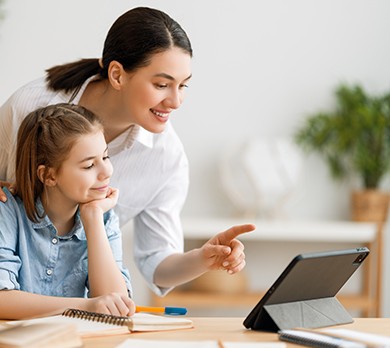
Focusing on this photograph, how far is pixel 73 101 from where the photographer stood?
2.01 metres

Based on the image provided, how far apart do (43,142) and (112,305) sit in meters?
0.43

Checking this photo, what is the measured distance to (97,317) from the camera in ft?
4.75

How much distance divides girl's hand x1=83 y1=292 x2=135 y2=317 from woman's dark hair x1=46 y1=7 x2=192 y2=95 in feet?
2.06

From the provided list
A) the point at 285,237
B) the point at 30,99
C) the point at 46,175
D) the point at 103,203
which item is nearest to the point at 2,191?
the point at 46,175

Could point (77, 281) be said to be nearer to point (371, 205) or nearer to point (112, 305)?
point (112, 305)

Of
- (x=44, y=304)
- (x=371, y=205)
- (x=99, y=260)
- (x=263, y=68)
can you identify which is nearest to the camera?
(x=44, y=304)

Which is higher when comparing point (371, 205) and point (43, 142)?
point (43, 142)

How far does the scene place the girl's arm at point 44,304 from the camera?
4.99 feet

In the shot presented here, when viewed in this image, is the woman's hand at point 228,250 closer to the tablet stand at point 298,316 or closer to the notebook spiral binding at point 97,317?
the tablet stand at point 298,316

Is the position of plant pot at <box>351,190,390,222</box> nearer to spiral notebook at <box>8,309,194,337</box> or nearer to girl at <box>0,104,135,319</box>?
girl at <box>0,104,135,319</box>

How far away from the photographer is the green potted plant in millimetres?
4117

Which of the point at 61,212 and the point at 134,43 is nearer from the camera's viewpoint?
the point at 61,212

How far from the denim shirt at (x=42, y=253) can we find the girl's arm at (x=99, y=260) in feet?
0.18

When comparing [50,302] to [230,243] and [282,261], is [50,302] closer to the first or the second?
[230,243]
